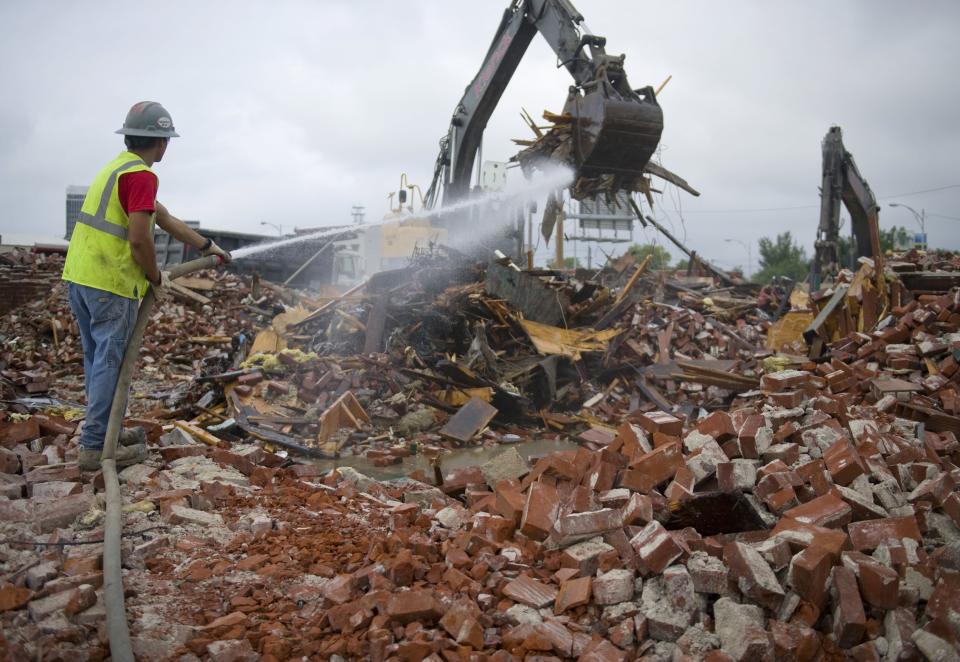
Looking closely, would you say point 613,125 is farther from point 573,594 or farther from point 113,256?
point 573,594

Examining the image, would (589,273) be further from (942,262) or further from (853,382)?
(853,382)

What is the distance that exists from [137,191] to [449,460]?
4285 mm

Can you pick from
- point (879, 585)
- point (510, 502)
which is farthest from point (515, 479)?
point (879, 585)

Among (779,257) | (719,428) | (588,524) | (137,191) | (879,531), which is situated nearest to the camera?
(879,531)

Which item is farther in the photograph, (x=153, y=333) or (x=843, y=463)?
(x=153, y=333)

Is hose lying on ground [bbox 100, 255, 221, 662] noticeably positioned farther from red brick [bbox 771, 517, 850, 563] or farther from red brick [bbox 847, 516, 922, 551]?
red brick [bbox 847, 516, 922, 551]

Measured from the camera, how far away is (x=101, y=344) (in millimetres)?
4059

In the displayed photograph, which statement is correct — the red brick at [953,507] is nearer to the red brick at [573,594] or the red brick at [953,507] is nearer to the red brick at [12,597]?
the red brick at [573,594]

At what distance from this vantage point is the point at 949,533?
135 inches

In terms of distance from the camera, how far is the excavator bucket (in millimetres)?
7836

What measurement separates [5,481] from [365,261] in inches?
504

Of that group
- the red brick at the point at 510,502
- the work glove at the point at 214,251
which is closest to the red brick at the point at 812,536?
the red brick at the point at 510,502

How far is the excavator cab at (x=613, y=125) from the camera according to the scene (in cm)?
785

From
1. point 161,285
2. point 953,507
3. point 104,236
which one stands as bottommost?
point 953,507
